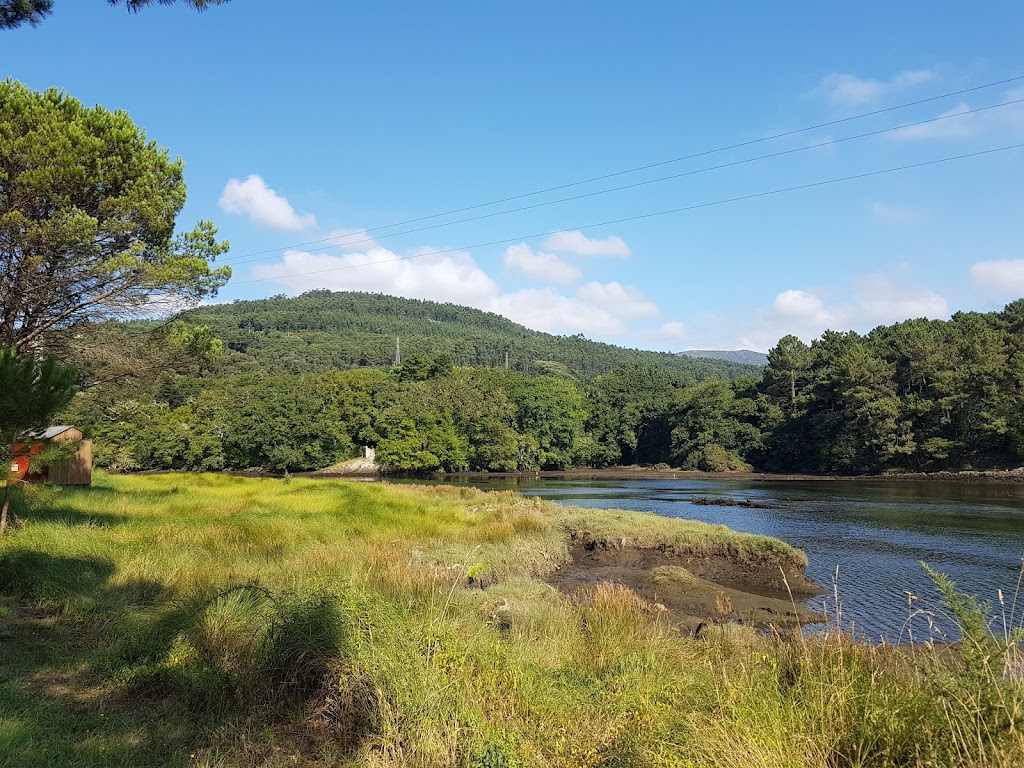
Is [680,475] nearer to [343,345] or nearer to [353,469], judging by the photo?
[353,469]

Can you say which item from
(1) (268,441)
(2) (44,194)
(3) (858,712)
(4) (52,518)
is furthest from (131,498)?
(1) (268,441)

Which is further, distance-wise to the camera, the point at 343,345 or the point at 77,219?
the point at 343,345

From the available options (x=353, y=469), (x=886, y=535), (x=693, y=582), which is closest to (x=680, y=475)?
→ (x=353, y=469)

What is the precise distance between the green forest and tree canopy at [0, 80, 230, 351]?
39.6m

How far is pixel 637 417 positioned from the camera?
97.5 m

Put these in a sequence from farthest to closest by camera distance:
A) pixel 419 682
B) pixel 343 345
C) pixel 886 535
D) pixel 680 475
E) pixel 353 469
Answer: pixel 343 345 < pixel 680 475 < pixel 353 469 < pixel 886 535 < pixel 419 682

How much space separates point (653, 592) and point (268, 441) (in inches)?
2512

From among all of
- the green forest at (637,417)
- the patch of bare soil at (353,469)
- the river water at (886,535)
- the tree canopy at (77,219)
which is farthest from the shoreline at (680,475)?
the tree canopy at (77,219)

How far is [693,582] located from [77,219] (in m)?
18.1

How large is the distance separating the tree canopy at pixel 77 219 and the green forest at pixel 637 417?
3956 centimetres

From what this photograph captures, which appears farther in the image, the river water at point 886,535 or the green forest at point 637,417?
the green forest at point 637,417

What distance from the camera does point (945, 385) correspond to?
64375 mm

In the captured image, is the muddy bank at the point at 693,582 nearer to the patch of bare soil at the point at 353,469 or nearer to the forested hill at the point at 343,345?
the patch of bare soil at the point at 353,469

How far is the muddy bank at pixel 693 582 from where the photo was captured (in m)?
12.7
